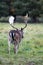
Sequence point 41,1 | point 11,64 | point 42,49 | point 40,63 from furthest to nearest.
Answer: point 41,1
point 42,49
point 40,63
point 11,64

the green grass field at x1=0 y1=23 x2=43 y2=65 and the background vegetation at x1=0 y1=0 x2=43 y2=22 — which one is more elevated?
the green grass field at x1=0 y1=23 x2=43 y2=65

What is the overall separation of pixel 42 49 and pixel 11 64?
13.9 feet

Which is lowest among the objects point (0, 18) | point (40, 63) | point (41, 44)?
point (0, 18)

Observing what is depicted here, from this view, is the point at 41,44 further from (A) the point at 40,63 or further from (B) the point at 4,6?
(B) the point at 4,6

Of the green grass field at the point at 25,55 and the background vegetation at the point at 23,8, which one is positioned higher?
the green grass field at the point at 25,55

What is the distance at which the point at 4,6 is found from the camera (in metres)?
37.0

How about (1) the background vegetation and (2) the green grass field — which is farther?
(1) the background vegetation

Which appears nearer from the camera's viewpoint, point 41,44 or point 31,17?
point 41,44

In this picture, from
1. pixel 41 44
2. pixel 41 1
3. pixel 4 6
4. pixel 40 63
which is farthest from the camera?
pixel 4 6

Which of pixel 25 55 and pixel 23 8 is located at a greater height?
pixel 25 55

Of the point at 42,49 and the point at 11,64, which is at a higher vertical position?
the point at 11,64

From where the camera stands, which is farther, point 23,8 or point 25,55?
point 23,8

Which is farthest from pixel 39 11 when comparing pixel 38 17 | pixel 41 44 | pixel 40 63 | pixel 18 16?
pixel 40 63

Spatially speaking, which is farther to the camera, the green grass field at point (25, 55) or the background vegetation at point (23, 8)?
the background vegetation at point (23, 8)
